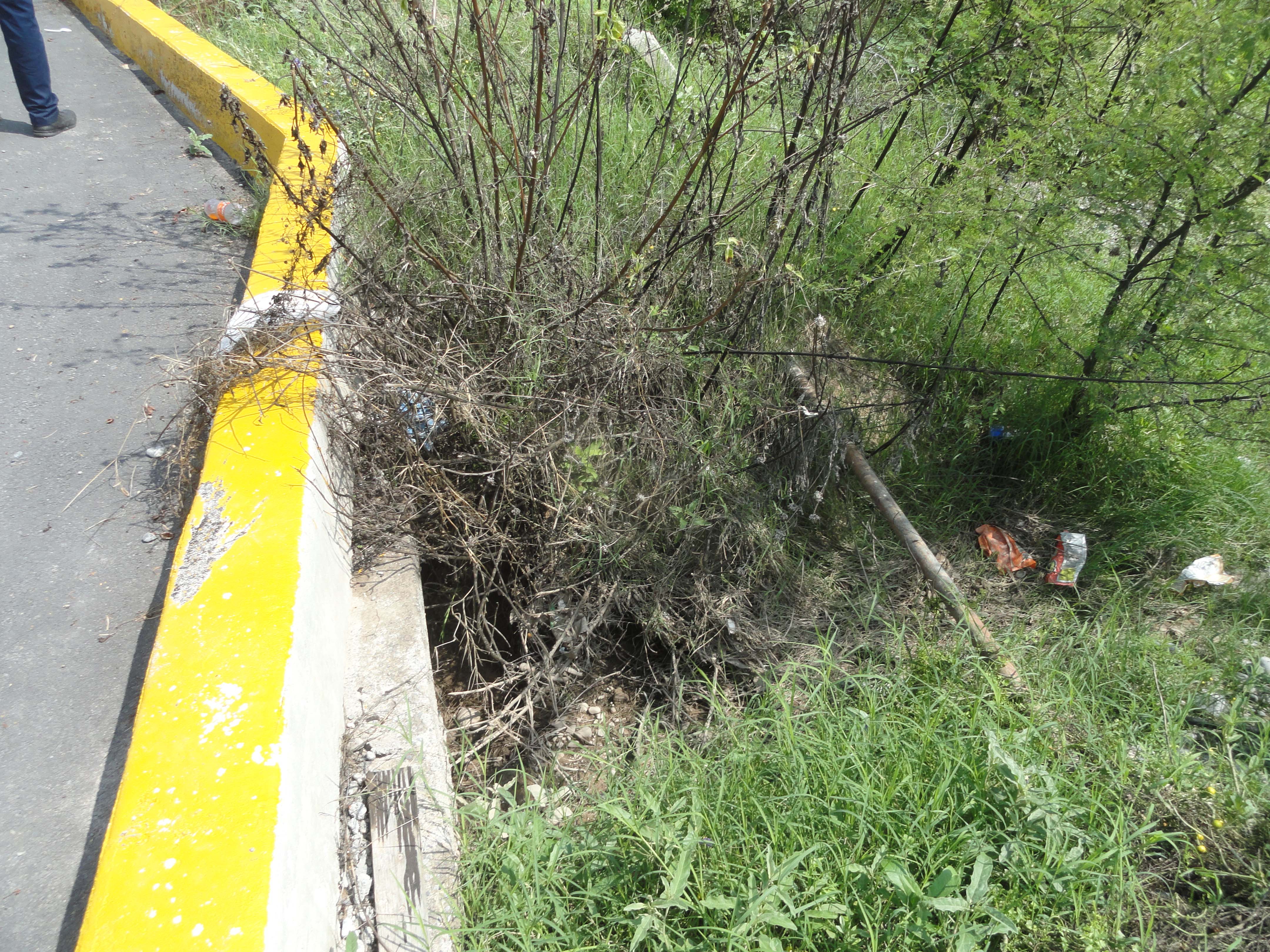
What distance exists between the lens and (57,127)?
4656 millimetres

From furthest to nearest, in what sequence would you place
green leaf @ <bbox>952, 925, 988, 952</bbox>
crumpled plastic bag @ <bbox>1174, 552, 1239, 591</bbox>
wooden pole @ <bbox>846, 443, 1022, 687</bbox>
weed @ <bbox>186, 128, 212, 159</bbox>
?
weed @ <bbox>186, 128, 212, 159</bbox> < crumpled plastic bag @ <bbox>1174, 552, 1239, 591</bbox> < wooden pole @ <bbox>846, 443, 1022, 687</bbox> < green leaf @ <bbox>952, 925, 988, 952</bbox>

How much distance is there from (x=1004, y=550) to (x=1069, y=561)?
0.77ft

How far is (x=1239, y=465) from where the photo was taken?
3.18 metres

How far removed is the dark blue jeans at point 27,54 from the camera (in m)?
4.39

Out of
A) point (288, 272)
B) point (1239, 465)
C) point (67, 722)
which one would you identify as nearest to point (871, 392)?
point (1239, 465)

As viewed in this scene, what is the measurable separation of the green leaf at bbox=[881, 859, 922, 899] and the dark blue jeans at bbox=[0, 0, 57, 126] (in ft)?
18.3

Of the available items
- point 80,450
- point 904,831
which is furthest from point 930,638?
point 80,450

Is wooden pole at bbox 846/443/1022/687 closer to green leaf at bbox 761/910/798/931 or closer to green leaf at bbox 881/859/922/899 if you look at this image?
green leaf at bbox 881/859/922/899

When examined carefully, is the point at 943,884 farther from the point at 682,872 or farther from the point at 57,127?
the point at 57,127

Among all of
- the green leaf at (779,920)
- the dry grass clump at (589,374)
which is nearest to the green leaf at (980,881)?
the green leaf at (779,920)

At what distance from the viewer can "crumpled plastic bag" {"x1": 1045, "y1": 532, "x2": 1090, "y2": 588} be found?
3084 mm

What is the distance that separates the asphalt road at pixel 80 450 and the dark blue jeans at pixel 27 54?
232 mm

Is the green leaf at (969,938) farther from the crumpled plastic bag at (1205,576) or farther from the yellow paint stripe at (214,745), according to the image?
the crumpled plastic bag at (1205,576)

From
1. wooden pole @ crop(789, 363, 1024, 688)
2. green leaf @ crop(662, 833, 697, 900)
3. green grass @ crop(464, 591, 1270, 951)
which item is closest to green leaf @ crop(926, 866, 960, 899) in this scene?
green grass @ crop(464, 591, 1270, 951)
